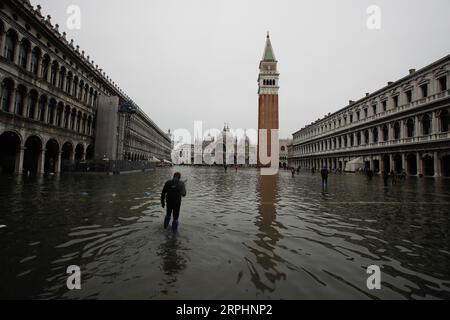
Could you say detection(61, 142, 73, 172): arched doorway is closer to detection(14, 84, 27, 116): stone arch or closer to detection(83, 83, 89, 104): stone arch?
detection(83, 83, 89, 104): stone arch

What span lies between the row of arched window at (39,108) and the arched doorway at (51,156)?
8.02 ft

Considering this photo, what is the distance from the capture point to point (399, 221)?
7207 millimetres

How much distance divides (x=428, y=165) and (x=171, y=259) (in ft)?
129

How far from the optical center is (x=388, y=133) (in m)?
37.8

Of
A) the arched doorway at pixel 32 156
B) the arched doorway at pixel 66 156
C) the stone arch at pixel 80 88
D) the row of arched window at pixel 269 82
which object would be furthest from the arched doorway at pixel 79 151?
the row of arched window at pixel 269 82

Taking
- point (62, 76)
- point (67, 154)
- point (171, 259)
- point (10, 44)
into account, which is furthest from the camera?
point (67, 154)

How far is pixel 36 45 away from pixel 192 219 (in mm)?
26079

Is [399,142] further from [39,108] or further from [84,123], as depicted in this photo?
[39,108]

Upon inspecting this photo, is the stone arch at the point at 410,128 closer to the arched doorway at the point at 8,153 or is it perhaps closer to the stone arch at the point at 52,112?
the stone arch at the point at 52,112

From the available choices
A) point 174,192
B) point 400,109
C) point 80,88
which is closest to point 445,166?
point 400,109

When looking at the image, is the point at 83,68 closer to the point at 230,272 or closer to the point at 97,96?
the point at 97,96

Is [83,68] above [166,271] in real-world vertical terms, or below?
above
